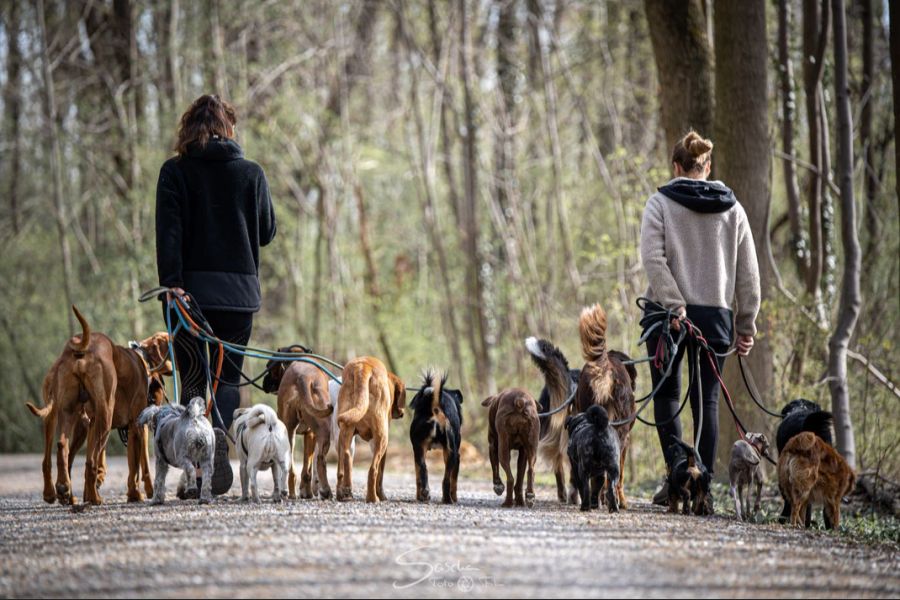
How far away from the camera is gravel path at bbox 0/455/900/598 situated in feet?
16.6

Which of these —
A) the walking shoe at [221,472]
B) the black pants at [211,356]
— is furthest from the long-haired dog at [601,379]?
the walking shoe at [221,472]

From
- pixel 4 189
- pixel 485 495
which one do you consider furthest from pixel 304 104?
pixel 485 495

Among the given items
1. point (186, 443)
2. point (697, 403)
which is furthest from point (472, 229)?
point (186, 443)

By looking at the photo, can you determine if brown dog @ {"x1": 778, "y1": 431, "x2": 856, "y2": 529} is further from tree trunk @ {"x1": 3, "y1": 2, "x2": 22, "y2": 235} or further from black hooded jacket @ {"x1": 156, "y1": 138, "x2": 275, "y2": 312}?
tree trunk @ {"x1": 3, "y1": 2, "x2": 22, "y2": 235}

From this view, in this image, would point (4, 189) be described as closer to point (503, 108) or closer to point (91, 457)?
point (503, 108)

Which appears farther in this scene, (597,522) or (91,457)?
(91,457)

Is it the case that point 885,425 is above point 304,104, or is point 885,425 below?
below

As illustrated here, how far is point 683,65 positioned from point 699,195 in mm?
4747


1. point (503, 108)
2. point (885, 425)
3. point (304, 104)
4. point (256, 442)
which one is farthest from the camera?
point (304, 104)

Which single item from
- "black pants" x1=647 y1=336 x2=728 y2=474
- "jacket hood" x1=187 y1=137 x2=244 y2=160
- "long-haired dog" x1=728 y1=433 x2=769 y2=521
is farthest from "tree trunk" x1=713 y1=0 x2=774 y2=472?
"jacket hood" x1=187 y1=137 x2=244 y2=160

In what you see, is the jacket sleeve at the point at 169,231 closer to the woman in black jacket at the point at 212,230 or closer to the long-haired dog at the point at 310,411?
the woman in black jacket at the point at 212,230

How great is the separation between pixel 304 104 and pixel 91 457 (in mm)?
16148

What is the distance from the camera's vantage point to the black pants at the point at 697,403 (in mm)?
8289

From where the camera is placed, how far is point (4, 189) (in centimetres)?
3181
